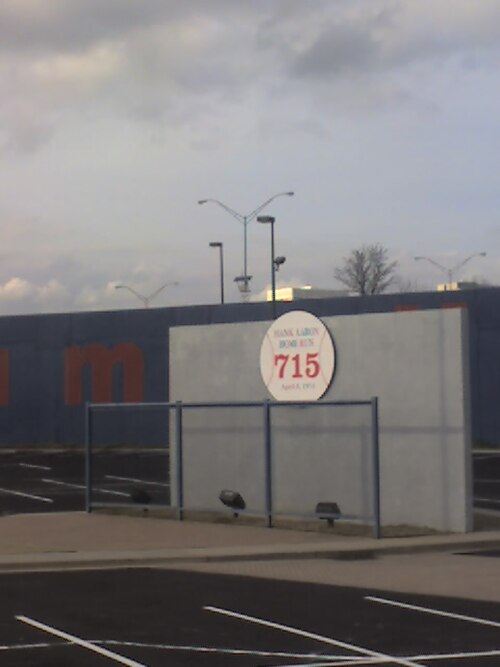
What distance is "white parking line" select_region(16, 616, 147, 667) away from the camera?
32.4 feet

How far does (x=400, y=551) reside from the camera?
1762 cm

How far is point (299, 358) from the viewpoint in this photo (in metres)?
21.1

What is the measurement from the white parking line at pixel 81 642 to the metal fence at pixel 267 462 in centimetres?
756

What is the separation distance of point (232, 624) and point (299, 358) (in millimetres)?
9739

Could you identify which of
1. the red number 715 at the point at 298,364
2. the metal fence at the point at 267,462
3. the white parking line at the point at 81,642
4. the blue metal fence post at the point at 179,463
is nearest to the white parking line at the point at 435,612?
the white parking line at the point at 81,642

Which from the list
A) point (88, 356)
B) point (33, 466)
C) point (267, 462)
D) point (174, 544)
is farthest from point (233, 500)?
point (88, 356)

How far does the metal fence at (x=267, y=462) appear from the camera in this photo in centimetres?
2008

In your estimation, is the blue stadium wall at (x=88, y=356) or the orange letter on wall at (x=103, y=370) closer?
the blue stadium wall at (x=88, y=356)

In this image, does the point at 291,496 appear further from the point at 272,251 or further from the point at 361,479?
the point at 272,251

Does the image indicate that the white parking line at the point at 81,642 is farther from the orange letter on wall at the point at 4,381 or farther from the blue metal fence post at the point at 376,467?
the orange letter on wall at the point at 4,381

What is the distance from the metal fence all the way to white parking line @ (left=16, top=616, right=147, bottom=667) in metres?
7.56

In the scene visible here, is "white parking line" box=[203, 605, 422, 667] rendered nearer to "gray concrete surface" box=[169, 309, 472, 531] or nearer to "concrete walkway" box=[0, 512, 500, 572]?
"concrete walkway" box=[0, 512, 500, 572]

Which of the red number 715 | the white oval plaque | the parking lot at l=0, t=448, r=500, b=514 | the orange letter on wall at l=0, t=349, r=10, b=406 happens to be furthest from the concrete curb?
the orange letter on wall at l=0, t=349, r=10, b=406

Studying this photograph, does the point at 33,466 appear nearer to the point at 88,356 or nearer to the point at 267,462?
the point at 88,356
